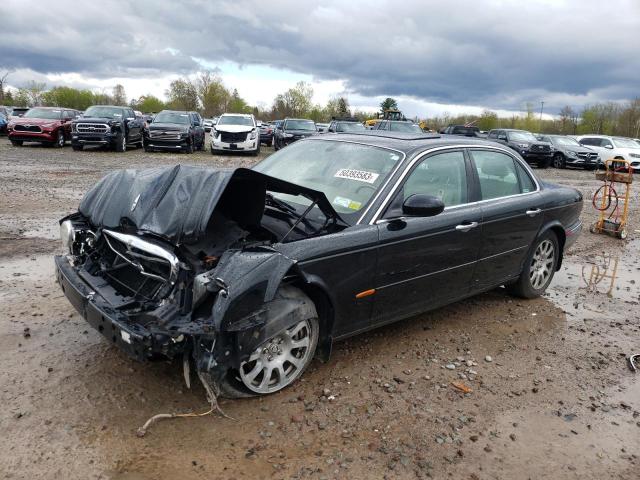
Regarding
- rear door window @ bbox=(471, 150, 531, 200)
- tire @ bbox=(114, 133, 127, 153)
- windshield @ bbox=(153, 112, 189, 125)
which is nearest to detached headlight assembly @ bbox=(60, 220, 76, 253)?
rear door window @ bbox=(471, 150, 531, 200)

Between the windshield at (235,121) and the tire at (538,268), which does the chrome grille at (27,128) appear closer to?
the windshield at (235,121)

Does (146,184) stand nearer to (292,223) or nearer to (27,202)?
(292,223)

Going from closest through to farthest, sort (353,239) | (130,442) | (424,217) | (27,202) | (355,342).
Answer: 1. (130,442)
2. (353,239)
3. (424,217)
4. (355,342)
5. (27,202)

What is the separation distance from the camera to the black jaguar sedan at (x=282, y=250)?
295 centimetres

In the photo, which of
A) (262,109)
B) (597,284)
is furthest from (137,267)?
(262,109)

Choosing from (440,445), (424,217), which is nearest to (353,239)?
(424,217)

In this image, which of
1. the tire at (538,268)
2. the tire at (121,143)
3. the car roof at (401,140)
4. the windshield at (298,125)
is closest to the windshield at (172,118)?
the tire at (121,143)

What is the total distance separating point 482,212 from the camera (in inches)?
175

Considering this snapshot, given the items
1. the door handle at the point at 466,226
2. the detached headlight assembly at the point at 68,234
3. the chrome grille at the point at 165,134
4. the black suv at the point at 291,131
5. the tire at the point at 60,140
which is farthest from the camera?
the black suv at the point at 291,131

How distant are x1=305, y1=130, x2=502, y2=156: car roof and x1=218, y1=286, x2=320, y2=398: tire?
5.30 ft

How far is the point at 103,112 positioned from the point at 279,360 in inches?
731

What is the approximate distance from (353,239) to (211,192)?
38.7 inches

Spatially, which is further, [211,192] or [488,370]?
[488,370]

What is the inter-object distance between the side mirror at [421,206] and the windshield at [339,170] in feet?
0.93
